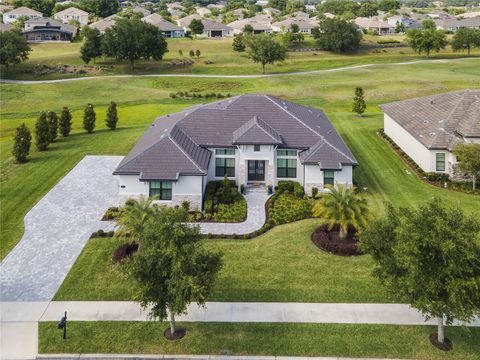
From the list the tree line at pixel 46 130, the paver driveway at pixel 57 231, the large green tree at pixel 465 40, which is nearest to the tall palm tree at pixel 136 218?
the paver driveway at pixel 57 231

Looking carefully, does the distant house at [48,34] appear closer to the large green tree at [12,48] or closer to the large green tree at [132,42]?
the large green tree at [12,48]

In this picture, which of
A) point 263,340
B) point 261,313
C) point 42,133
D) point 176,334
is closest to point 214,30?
point 42,133

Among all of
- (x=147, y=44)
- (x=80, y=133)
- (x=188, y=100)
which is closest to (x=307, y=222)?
(x=80, y=133)

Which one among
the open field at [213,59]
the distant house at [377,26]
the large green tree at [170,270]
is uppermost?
the distant house at [377,26]

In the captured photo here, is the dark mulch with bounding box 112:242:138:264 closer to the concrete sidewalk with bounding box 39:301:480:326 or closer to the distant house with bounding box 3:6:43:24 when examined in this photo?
the concrete sidewalk with bounding box 39:301:480:326

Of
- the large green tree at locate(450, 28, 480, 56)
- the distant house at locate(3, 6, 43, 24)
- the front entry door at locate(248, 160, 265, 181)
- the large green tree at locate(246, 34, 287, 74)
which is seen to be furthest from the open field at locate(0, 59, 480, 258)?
the distant house at locate(3, 6, 43, 24)

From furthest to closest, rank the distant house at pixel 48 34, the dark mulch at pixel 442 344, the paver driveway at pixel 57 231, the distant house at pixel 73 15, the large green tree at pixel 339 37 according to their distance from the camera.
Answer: the distant house at pixel 73 15 < the distant house at pixel 48 34 < the large green tree at pixel 339 37 < the paver driveway at pixel 57 231 < the dark mulch at pixel 442 344

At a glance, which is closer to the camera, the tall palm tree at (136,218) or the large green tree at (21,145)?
the tall palm tree at (136,218)
